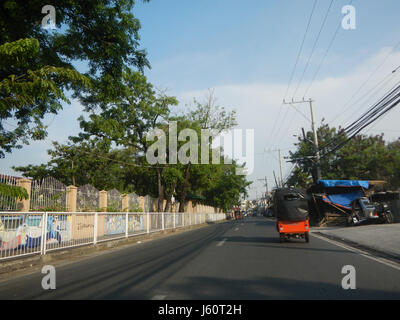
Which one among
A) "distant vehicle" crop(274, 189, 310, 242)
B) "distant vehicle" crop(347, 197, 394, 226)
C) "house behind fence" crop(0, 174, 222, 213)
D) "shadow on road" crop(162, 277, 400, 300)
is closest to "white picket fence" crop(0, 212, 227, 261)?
"house behind fence" crop(0, 174, 222, 213)

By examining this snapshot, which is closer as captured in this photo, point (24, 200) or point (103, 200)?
point (24, 200)

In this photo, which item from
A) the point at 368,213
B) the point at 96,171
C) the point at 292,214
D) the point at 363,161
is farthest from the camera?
the point at 96,171

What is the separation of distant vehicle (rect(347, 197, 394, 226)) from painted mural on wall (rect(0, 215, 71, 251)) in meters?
17.8

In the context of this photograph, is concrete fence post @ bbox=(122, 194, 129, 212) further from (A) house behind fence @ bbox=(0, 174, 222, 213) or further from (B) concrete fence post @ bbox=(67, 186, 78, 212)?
(B) concrete fence post @ bbox=(67, 186, 78, 212)

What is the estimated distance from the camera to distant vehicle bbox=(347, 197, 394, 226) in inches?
762

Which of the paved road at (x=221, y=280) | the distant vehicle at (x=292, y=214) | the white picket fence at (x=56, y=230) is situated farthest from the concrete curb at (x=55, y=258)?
the distant vehicle at (x=292, y=214)

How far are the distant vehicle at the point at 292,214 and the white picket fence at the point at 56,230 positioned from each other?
24.5 ft

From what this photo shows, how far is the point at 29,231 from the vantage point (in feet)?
28.1

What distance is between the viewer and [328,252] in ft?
30.7

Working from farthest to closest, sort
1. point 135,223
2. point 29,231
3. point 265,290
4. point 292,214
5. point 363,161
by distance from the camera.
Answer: point 363,161, point 135,223, point 292,214, point 29,231, point 265,290

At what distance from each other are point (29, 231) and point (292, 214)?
9079 millimetres

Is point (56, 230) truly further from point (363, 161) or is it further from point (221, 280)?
point (363, 161)

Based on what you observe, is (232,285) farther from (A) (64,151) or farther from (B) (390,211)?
(A) (64,151)

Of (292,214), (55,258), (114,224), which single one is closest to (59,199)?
(114,224)
